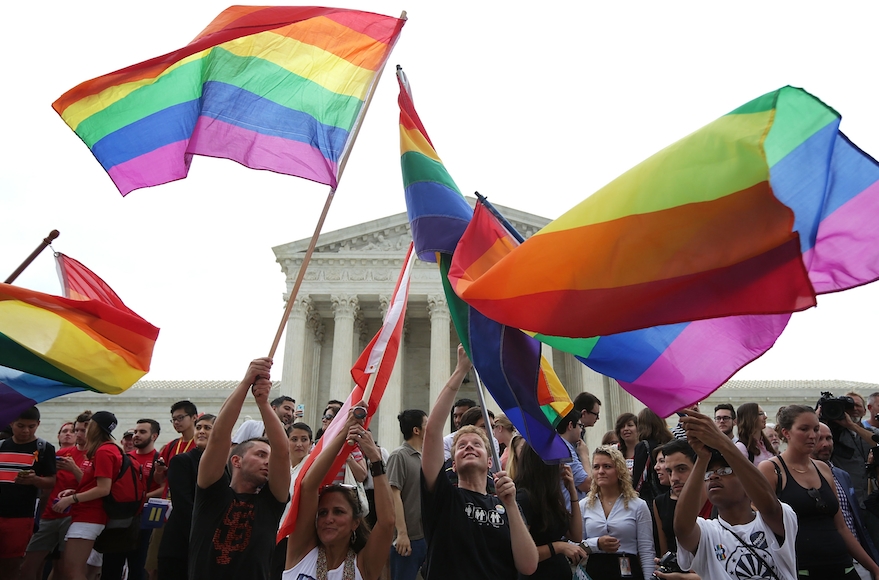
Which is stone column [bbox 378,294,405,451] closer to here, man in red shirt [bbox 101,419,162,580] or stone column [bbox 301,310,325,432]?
stone column [bbox 301,310,325,432]

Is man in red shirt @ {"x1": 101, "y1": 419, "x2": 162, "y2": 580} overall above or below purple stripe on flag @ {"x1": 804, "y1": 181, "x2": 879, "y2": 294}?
below

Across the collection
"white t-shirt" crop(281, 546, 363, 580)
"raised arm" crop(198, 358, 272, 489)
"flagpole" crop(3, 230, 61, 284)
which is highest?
"flagpole" crop(3, 230, 61, 284)

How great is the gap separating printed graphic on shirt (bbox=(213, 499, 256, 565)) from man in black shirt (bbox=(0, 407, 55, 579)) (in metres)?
4.12

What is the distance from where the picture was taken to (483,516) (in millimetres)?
4152

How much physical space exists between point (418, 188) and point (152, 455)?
218 inches

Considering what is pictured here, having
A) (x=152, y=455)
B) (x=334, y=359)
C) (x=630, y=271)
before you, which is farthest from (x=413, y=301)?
(x=630, y=271)

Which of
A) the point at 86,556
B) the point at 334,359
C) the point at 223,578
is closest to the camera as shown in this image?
the point at 223,578

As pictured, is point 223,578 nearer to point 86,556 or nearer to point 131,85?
point 131,85

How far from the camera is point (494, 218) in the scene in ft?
14.9

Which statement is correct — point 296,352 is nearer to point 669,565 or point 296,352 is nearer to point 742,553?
point 669,565

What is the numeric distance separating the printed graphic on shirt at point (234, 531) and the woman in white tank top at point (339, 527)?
283 millimetres

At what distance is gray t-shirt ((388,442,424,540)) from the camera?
21.6ft

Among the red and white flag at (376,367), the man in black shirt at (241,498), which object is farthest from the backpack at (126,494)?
the man in black shirt at (241,498)

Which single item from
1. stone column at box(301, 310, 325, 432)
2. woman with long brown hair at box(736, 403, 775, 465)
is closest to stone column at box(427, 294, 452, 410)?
stone column at box(301, 310, 325, 432)
